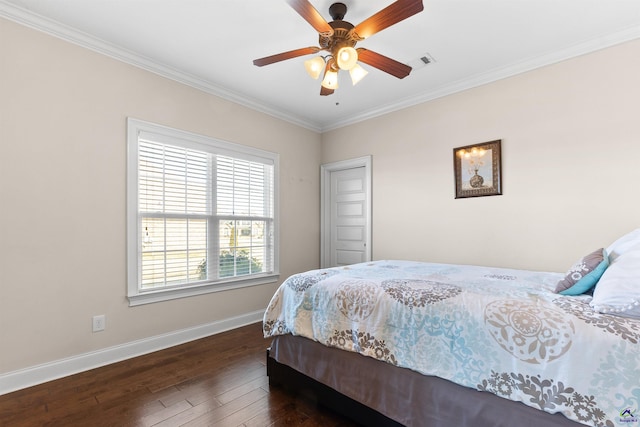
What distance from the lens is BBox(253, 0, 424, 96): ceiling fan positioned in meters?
1.68

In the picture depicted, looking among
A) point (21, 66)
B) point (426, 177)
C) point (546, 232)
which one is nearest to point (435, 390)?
point (546, 232)

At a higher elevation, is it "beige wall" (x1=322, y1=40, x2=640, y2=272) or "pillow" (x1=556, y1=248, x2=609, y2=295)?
"beige wall" (x1=322, y1=40, x2=640, y2=272)

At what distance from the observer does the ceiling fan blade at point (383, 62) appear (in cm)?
209

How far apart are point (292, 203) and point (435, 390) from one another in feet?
9.97

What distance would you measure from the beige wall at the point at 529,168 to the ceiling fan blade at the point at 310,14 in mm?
2025

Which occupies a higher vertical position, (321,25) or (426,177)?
(321,25)

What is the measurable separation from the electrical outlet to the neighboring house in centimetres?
3

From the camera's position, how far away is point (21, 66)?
7.25 feet

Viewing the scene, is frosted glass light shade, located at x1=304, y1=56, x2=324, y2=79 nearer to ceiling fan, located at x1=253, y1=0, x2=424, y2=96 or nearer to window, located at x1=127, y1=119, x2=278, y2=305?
ceiling fan, located at x1=253, y1=0, x2=424, y2=96

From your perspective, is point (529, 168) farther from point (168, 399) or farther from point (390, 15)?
point (168, 399)

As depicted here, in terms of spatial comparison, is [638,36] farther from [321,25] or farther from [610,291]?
[321,25]

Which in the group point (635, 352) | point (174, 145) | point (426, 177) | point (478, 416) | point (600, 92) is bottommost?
point (478, 416)

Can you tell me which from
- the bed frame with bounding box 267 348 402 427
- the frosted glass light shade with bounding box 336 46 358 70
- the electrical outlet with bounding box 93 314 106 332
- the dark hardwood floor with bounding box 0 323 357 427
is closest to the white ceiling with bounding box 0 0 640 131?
the frosted glass light shade with bounding box 336 46 358 70

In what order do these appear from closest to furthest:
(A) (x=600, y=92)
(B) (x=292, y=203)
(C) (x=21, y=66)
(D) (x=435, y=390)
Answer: (D) (x=435, y=390), (C) (x=21, y=66), (A) (x=600, y=92), (B) (x=292, y=203)
